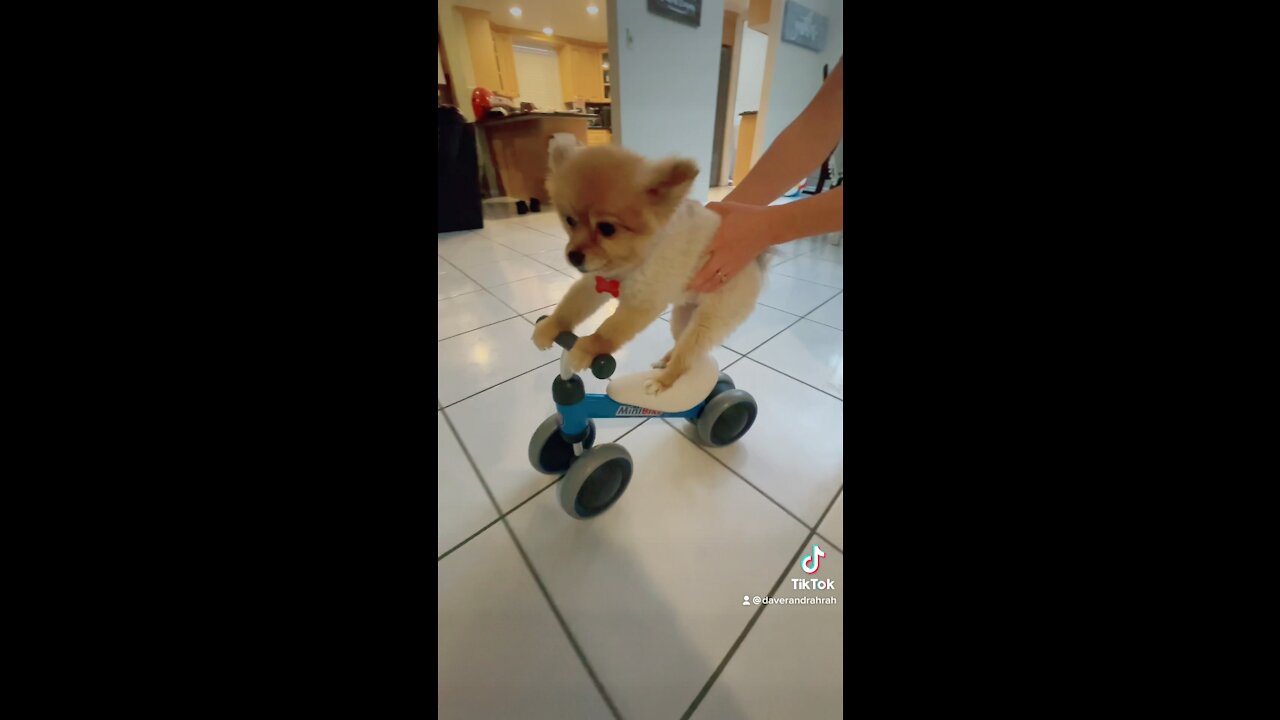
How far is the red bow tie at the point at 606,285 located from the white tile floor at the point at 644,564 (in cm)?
22

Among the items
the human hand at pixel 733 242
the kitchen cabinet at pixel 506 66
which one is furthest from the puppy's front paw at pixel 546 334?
the kitchen cabinet at pixel 506 66

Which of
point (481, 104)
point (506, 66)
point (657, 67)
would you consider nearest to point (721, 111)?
point (657, 67)

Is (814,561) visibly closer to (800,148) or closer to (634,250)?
(634,250)

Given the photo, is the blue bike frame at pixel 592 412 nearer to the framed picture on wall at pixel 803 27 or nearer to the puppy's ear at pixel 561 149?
the puppy's ear at pixel 561 149

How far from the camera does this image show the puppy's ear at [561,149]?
55 centimetres

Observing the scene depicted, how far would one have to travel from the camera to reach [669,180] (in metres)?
0.50

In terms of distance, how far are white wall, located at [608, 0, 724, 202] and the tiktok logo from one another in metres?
1.76

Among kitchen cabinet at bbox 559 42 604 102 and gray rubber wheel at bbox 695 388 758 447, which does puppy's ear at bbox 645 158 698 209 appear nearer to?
gray rubber wheel at bbox 695 388 758 447
